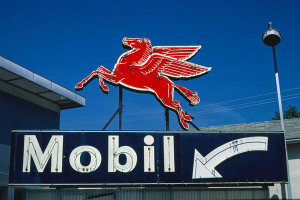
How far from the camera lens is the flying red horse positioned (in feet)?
66.8

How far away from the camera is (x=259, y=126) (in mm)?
23172

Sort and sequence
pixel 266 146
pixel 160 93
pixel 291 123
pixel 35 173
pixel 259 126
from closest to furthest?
pixel 35 173, pixel 266 146, pixel 160 93, pixel 291 123, pixel 259 126

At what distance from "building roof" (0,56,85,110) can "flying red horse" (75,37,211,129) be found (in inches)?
78.8

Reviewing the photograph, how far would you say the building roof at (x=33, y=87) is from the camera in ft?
62.8

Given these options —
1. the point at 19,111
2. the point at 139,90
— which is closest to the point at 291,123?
the point at 139,90

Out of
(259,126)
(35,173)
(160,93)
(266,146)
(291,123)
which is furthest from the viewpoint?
(259,126)

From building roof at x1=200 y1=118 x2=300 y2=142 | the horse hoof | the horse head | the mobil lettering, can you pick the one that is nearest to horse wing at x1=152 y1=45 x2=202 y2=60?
the horse head

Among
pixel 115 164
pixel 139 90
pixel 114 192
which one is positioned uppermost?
pixel 139 90

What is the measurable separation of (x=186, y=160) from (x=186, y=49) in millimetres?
6596

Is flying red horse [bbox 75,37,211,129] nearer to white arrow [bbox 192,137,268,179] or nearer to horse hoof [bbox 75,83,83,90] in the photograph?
horse hoof [bbox 75,83,83,90]

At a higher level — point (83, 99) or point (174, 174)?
point (83, 99)

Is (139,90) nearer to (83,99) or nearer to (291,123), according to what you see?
(83,99)

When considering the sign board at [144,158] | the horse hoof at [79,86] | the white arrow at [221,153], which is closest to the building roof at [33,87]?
the horse hoof at [79,86]

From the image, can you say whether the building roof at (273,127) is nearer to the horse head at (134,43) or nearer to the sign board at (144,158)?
the sign board at (144,158)
